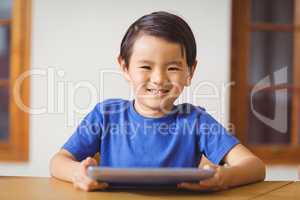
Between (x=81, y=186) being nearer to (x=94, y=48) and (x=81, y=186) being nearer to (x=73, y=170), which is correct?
(x=73, y=170)

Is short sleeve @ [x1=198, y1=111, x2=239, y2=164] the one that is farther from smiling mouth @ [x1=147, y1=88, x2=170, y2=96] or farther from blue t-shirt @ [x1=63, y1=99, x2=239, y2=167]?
smiling mouth @ [x1=147, y1=88, x2=170, y2=96]

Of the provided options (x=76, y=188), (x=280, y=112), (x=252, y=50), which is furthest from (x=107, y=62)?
(x=76, y=188)

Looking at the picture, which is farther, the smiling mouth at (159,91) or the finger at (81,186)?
the smiling mouth at (159,91)

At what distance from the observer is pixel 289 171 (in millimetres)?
3027

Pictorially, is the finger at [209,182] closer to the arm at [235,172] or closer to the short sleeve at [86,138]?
the arm at [235,172]

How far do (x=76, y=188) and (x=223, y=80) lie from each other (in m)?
2.04

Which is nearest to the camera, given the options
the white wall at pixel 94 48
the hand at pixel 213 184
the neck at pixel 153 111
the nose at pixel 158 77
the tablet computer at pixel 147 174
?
the tablet computer at pixel 147 174

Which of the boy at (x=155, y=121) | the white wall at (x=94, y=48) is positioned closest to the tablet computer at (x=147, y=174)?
the boy at (x=155, y=121)

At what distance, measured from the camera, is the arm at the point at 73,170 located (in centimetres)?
96

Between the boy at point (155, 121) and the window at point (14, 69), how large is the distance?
5.65 feet

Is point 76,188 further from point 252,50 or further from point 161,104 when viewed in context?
point 252,50

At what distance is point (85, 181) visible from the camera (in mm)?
959

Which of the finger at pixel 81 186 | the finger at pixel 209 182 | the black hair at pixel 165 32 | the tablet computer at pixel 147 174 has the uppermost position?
the black hair at pixel 165 32

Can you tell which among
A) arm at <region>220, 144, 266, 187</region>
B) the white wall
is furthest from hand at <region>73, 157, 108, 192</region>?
the white wall
